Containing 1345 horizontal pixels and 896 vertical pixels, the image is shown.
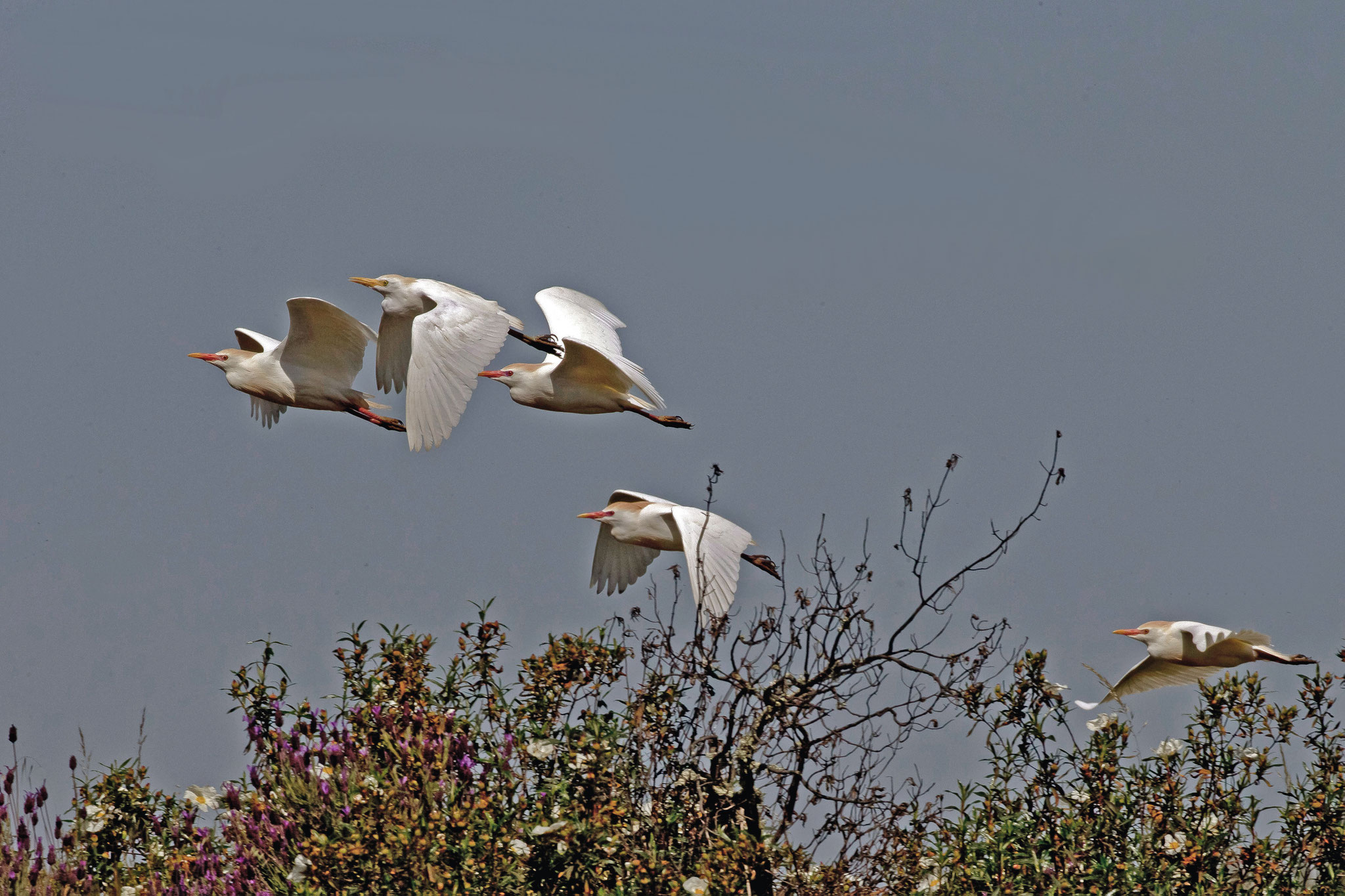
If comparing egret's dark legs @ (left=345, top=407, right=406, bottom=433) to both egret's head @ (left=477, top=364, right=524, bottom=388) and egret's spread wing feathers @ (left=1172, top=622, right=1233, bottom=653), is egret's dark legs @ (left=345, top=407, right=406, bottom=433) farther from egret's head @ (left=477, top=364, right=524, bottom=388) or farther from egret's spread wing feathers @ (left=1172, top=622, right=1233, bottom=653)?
egret's spread wing feathers @ (left=1172, top=622, right=1233, bottom=653)

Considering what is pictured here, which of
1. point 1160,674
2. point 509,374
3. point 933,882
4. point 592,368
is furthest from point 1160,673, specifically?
point 509,374

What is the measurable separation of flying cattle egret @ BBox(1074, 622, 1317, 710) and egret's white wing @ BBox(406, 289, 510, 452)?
10.9 ft

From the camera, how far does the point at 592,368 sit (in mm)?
7645

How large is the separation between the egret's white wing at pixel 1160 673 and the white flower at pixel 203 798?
417 cm

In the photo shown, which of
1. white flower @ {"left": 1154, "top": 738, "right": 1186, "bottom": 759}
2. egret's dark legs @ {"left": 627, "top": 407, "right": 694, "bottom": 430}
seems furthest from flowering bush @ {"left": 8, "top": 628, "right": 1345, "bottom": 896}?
egret's dark legs @ {"left": 627, "top": 407, "right": 694, "bottom": 430}

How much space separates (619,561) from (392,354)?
5.61 feet

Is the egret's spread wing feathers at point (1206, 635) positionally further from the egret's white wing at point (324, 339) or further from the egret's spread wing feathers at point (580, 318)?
the egret's white wing at point (324, 339)

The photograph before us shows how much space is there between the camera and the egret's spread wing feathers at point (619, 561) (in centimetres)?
764

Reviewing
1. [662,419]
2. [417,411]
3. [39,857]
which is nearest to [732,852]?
[417,411]

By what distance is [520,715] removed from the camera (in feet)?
17.9

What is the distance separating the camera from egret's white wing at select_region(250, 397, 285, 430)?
9.46 m

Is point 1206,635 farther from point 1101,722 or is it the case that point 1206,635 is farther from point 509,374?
point 509,374

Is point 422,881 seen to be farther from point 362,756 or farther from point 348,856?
point 362,756

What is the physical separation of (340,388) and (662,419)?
201cm
